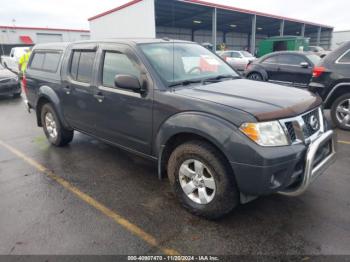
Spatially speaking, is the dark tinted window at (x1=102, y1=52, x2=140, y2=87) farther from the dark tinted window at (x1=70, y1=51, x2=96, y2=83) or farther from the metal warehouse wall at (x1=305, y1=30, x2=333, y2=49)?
the metal warehouse wall at (x1=305, y1=30, x2=333, y2=49)

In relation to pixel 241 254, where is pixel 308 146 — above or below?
above

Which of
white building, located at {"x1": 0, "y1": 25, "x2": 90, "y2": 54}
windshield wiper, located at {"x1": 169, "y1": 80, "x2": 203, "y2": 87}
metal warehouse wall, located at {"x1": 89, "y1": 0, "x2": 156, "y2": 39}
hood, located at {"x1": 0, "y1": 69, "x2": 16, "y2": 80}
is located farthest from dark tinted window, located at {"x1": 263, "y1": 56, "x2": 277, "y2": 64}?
white building, located at {"x1": 0, "y1": 25, "x2": 90, "y2": 54}

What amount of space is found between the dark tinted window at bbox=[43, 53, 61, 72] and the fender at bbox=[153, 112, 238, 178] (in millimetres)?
2663

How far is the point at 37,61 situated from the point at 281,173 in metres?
4.84

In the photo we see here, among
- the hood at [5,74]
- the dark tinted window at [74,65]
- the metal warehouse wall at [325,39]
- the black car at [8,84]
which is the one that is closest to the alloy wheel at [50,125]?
the dark tinted window at [74,65]

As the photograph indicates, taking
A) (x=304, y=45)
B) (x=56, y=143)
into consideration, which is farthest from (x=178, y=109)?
(x=304, y=45)

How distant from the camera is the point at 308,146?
2.62 meters

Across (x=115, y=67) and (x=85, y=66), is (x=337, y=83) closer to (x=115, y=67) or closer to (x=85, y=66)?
(x=115, y=67)

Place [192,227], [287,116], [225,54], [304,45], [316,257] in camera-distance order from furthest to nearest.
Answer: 1. [304,45]
2. [225,54]
3. [192,227]
4. [287,116]
5. [316,257]

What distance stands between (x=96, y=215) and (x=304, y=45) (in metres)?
26.6

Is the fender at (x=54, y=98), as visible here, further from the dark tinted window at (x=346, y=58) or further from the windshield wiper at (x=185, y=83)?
the dark tinted window at (x=346, y=58)

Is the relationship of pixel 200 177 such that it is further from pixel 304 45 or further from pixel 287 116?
pixel 304 45

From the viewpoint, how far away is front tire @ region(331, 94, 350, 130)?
225 inches

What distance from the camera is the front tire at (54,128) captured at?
4.98 m
